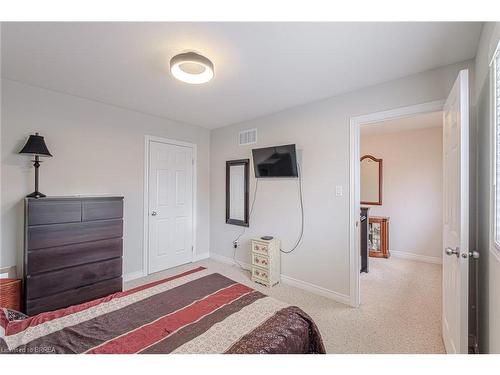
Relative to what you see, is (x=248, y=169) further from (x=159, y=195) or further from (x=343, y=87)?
(x=343, y=87)

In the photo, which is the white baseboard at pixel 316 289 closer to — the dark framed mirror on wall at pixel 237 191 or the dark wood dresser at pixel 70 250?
the dark framed mirror on wall at pixel 237 191

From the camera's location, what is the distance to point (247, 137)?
3.57m

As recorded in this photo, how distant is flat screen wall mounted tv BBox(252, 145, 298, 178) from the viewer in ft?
9.49

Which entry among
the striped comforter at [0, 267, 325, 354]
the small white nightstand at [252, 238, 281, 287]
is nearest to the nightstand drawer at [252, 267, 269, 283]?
the small white nightstand at [252, 238, 281, 287]

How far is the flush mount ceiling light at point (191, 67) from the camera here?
1.74 meters

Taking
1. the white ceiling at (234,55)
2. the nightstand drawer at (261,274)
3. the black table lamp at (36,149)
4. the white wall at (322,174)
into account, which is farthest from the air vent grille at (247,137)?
the black table lamp at (36,149)

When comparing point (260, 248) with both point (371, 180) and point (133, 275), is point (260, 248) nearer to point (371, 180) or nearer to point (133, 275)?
point (133, 275)

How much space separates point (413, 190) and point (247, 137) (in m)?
3.25

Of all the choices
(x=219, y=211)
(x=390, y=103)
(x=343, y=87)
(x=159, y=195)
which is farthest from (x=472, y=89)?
(x=159, y=195)

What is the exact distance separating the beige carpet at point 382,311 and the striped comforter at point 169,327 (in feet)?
2.72

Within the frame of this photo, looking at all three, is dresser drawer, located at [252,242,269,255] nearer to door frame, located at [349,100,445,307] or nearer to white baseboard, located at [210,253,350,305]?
white baseboard, located at [210,253,350,305]

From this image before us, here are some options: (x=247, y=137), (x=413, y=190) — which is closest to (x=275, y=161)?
(x=247, y=137)

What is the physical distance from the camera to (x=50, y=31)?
1.55 m
